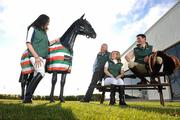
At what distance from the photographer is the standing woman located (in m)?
6.78

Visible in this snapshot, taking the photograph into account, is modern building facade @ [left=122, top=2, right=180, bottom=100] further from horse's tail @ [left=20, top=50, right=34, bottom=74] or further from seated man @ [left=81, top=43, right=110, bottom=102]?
horse's tail @ [left=20, top=50, right=34, bottom=74]

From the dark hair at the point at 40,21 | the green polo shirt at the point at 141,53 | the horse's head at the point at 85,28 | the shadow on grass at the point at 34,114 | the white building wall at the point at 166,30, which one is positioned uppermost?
the white building wall at the point at 166,30

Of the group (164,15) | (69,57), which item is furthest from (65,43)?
(164,15)

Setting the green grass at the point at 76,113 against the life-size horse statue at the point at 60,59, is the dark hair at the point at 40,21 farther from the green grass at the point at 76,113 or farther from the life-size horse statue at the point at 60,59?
the green grass at the point at 76,113

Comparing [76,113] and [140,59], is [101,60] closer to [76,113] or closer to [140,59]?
[140,59]

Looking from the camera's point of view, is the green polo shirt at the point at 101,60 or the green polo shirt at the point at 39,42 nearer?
the green polo shirt at the point at 39,42

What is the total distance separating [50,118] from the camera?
3.40m

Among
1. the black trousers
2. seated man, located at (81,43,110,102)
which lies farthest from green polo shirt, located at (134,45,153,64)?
the black trousers

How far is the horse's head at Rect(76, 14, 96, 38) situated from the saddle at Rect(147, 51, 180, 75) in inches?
116

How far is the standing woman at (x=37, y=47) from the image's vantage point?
6.78m

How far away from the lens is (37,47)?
23.7 feet

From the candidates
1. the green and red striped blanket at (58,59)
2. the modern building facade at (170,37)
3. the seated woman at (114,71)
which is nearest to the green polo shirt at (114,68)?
the seated woman at (114,71)

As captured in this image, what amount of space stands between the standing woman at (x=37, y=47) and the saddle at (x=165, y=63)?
8.96 ft

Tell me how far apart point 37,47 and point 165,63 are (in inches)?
132
